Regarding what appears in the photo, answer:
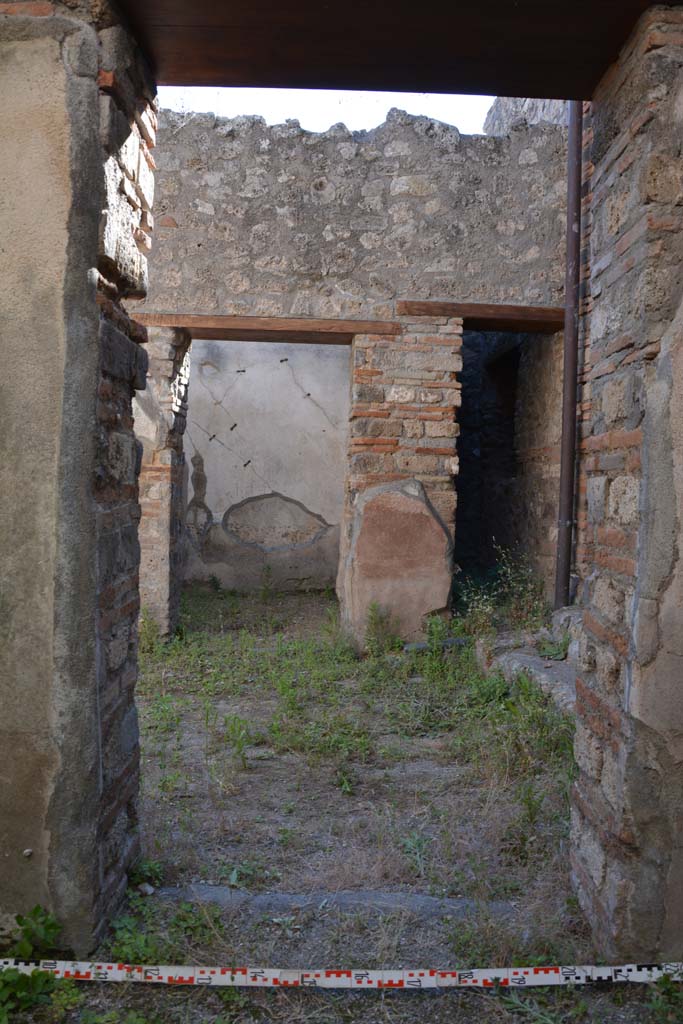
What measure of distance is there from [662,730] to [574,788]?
65cm

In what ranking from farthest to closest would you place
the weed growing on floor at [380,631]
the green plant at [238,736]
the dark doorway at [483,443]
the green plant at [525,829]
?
1. the dark doorway at [483,443]
2. the weed growing on floor at [380,631]
3. the green plant at [238,736]
4. the green plant at [525,829]

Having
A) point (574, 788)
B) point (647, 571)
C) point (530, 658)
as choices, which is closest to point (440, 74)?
point (647, 571)

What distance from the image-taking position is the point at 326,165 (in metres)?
6.04

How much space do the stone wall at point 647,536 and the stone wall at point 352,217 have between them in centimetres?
376

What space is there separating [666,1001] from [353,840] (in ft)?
4.20

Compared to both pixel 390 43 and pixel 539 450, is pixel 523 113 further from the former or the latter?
pixel 390 43

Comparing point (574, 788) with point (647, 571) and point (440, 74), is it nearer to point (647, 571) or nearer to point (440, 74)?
point (647, 571)

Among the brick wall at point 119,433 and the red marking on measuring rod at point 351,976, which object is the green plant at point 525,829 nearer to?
the red marking on measuring rod at point 351,976

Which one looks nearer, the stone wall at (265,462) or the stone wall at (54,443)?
the stone wall at (54,443)

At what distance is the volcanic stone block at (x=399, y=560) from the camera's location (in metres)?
5.82

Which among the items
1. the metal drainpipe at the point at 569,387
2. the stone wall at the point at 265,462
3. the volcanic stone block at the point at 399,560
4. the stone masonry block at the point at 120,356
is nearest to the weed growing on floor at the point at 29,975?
the stone masonry block at the point at 120,356

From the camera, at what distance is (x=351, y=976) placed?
7.01 ft

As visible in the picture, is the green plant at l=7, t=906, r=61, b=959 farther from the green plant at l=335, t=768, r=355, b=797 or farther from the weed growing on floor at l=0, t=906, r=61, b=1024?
the green plant at l=335, t=768, r=355, b=797

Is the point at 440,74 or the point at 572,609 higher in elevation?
the point at 440,74
